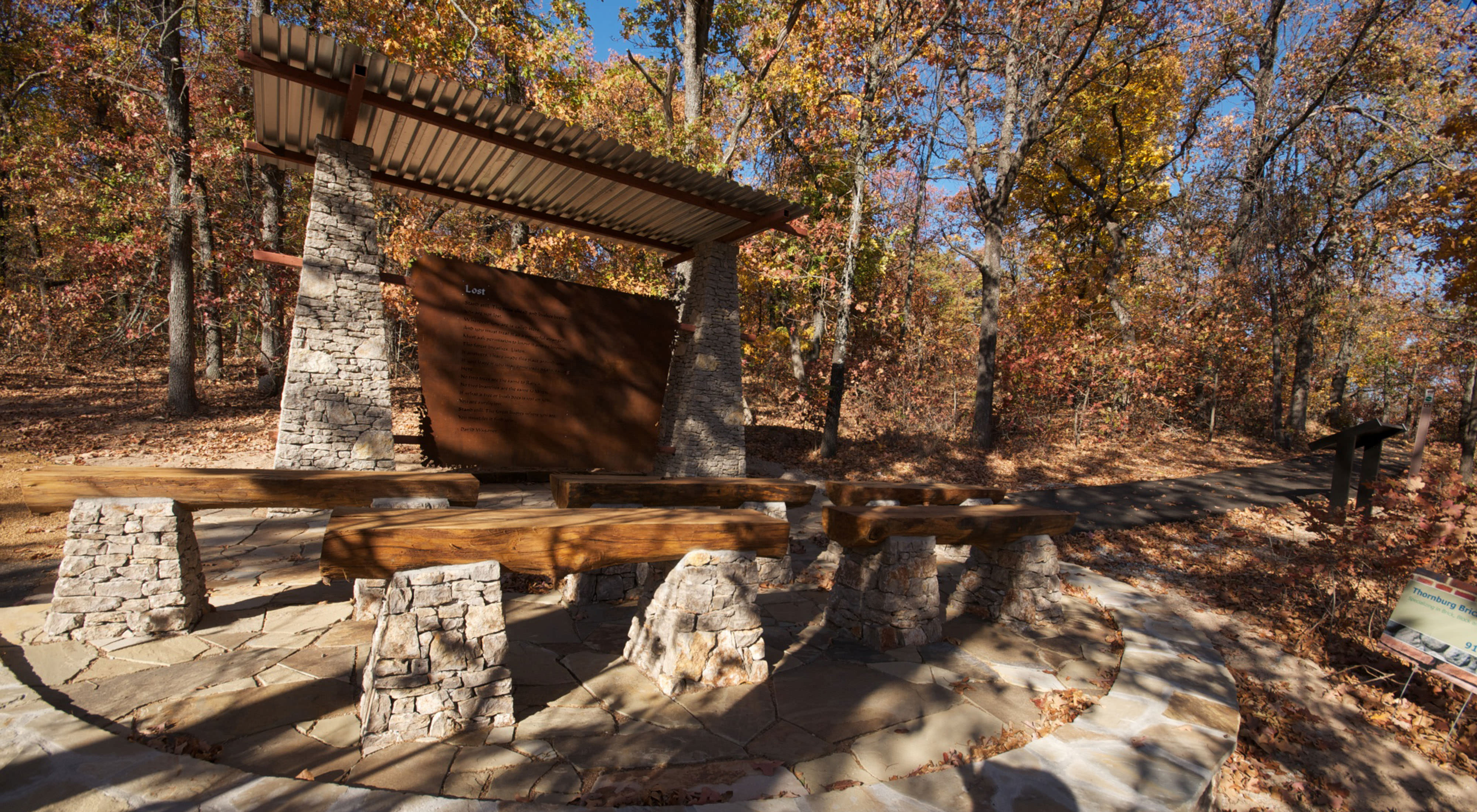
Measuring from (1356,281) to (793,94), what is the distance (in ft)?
56.0

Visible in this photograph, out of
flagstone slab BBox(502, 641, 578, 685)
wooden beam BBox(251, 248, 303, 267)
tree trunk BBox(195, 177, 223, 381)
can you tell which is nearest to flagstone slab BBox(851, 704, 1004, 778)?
flagstone slab BBox(502, 641, 578, 685)

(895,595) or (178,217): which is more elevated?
(178,217)

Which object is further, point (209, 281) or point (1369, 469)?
point (209, 281)

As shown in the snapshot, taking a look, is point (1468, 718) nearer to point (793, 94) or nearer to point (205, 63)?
point (793, 94)

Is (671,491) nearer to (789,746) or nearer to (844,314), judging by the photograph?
(789,746)

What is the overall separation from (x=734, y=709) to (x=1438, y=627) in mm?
4527

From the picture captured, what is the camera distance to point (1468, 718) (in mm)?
3785

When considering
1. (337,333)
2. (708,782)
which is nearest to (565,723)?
(708,782)

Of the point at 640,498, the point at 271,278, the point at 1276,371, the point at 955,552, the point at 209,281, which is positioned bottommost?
the point at 955,552

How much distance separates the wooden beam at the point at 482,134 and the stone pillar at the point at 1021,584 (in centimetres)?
381

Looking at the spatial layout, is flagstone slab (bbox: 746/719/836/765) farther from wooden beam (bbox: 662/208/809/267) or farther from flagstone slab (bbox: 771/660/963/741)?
wooden beam (bbox: 662/208/809/267)

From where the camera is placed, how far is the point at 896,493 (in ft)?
17.0

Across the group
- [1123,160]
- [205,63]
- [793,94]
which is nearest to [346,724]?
[793,94]

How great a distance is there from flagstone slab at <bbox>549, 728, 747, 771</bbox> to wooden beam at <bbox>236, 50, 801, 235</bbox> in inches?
174
